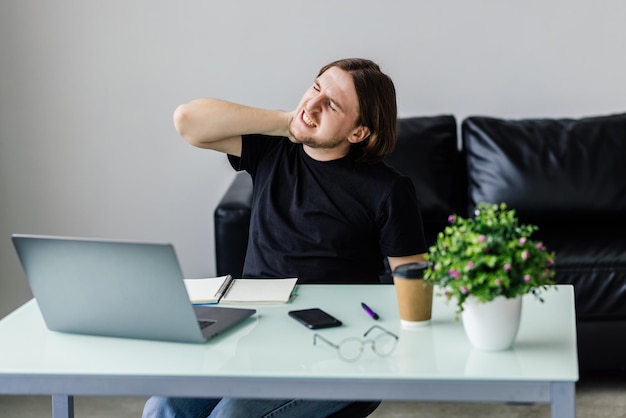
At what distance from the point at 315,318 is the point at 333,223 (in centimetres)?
40

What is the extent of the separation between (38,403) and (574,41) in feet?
7.68

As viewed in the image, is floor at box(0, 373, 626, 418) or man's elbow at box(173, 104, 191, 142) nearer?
man's elbow at box(173, 104, 191, 142)

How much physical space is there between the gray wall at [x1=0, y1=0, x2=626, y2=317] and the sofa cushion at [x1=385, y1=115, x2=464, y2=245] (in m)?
0.25

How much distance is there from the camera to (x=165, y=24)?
3.79 meters

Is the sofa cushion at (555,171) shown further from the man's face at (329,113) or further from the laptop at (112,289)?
the laptop at (112,289)

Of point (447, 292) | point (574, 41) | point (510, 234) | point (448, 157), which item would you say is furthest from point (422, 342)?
point (574, 41)

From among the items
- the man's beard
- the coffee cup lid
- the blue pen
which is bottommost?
the blue pen

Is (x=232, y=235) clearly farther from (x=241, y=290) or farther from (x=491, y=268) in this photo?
(x=491, y=268)

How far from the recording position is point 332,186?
2154 millimetres

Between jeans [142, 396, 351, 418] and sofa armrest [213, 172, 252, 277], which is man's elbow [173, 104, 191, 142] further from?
sofa armrest [213, 172, 252, 277]

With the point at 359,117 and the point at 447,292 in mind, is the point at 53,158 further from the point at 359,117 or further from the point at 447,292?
the point at 447,292

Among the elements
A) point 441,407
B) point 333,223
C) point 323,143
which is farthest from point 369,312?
point 441,407

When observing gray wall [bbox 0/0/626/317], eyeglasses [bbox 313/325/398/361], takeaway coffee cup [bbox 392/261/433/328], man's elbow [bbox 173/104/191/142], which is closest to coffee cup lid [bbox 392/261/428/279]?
takeaway coffee cup [bbox 392/261/433/328]

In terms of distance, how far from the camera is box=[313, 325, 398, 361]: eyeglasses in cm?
156
